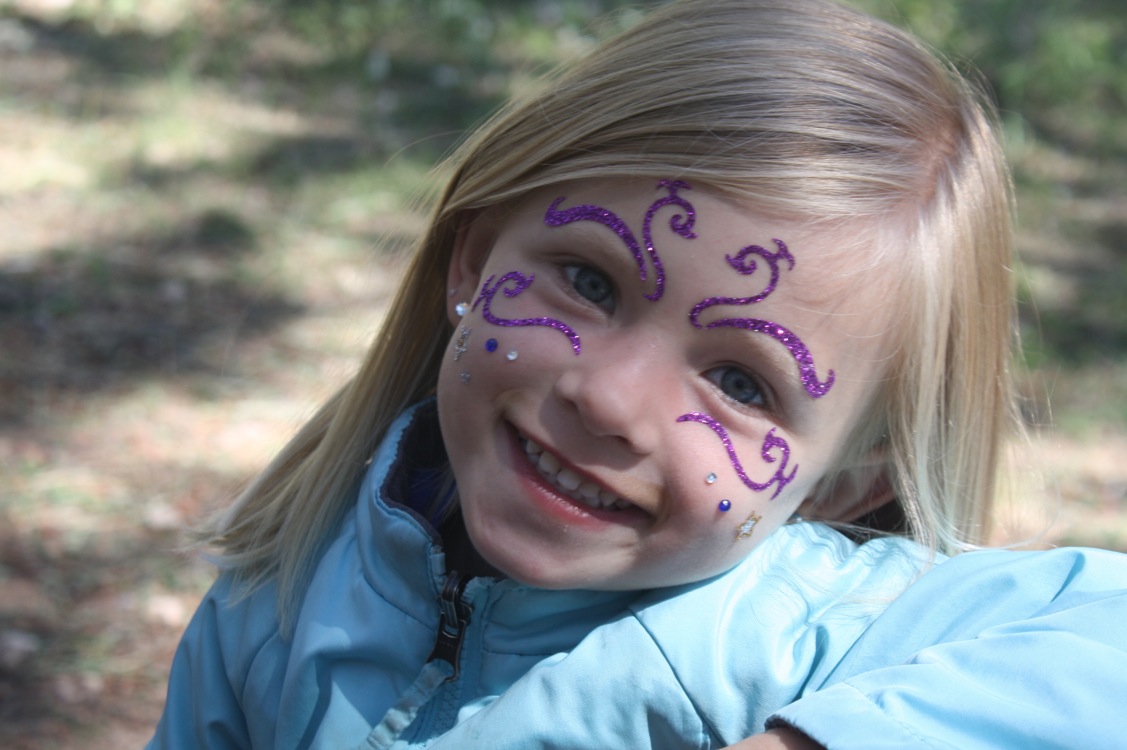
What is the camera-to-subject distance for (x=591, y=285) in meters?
1.50

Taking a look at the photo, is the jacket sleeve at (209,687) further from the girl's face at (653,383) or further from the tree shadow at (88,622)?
the tree shadow at (88,622)

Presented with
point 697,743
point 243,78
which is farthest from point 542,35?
point 697,743

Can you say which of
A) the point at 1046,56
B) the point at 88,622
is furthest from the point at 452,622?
the point at 1046,56

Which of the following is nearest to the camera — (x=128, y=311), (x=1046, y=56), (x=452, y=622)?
(x=452, y=622)

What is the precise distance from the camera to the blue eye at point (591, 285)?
1.48 m

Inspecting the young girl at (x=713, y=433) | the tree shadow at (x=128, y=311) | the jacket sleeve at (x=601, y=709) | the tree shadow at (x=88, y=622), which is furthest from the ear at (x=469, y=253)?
the tree shadow at (x=128, y=311)

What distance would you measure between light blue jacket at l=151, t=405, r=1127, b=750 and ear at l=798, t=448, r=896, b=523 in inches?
1.4

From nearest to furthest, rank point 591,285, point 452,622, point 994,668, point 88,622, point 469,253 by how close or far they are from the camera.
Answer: point 994,668 < point 591,285 < point 452,622 < point 469,253 < point 88,622

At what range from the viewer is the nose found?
1.38m

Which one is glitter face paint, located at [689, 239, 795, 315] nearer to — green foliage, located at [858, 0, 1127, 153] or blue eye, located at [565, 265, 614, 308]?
blue eye, located at [565, 265, 614, 308]

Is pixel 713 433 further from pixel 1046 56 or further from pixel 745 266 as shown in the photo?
pixel 1046 56

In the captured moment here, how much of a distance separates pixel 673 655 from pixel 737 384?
34cm

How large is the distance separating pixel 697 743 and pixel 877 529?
19.0 inches

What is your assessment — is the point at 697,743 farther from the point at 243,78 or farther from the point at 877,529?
the point at 243,78
